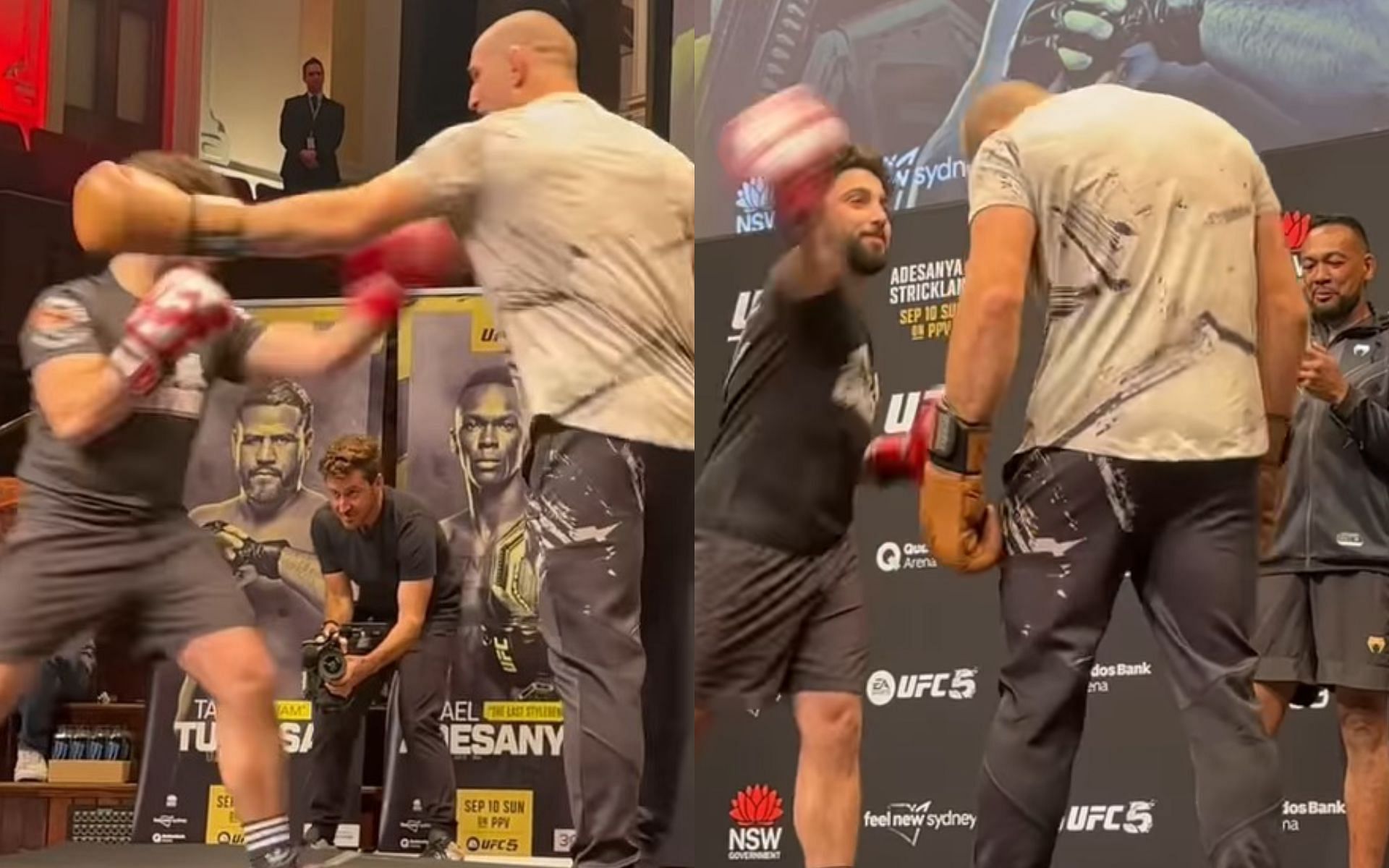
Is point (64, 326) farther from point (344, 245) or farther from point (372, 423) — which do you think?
point (372, 423)

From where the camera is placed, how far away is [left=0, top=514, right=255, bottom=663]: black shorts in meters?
3.17

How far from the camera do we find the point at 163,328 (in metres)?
3.11

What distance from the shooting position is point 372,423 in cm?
614

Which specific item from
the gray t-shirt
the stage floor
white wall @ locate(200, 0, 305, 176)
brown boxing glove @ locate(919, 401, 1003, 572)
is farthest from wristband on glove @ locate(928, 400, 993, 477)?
white wall @ locate(200, 0, 305, 176)

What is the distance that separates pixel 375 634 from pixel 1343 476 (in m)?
3.06

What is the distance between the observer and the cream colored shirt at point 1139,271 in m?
2.51

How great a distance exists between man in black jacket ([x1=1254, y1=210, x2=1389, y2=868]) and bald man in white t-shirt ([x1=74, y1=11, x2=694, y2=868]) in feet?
4.41

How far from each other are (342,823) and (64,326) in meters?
3.04

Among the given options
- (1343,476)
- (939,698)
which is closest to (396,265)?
(939,698)

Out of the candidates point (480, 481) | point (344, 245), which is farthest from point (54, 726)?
point (344, 245)

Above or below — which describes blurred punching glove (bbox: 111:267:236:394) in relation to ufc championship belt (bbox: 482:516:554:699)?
above

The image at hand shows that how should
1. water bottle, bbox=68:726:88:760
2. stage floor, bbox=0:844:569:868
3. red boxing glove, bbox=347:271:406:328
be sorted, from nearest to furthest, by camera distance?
1. red boxing glove, bbox=347:271:406:328
2. stage floor, bbox=0:844:569:868
3. water bottle, bbox=68:726:88:760

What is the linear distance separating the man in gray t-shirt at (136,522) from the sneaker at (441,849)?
2287 millimetres

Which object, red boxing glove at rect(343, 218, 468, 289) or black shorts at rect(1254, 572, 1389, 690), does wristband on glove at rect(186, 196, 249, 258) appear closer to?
red boxing glove at rect(343, 218, 468, 289)
